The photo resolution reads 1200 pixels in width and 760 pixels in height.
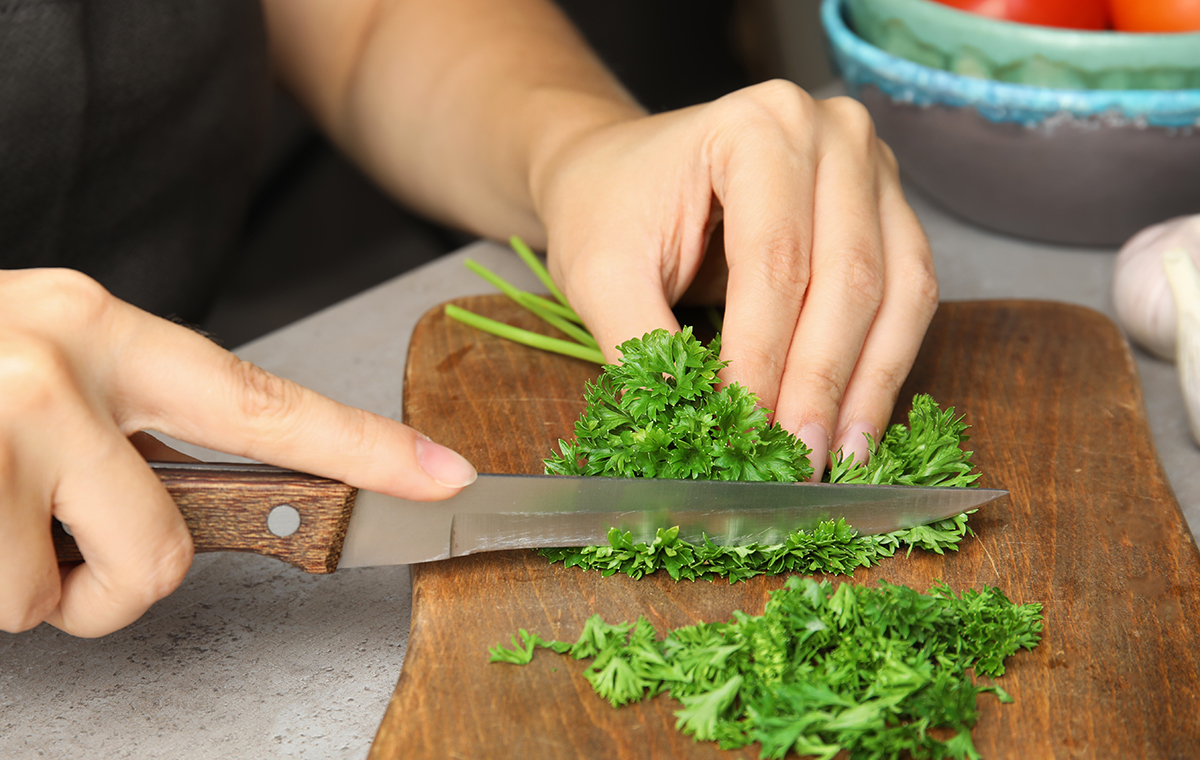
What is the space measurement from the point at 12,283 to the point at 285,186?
2.36 meters

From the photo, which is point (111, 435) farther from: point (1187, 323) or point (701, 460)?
point (1187, 323)

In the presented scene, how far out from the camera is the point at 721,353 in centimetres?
146

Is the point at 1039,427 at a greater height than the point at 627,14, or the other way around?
the point at 1039,427

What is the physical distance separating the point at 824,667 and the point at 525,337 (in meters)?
0.89

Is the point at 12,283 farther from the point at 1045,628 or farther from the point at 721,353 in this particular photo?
the point at 1045,628

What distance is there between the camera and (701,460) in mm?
1382

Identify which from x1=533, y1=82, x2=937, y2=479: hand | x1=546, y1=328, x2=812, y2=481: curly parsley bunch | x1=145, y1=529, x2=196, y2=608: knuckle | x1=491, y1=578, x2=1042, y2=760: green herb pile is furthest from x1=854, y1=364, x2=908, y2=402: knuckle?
x1=145, y1=529, x2=196, y2=608: knuckle

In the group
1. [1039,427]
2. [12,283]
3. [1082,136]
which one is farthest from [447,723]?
[1082,136]

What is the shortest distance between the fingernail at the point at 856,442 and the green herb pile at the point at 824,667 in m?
0.27

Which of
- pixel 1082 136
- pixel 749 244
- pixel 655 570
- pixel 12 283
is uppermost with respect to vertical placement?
pixel 12 283

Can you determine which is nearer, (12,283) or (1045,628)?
(12,283)

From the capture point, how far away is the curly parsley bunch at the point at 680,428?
1360mm

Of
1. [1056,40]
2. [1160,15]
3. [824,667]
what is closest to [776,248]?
[824,667]

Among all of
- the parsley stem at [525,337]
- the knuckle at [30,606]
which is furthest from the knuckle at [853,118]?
the knuckle at [30,606]
